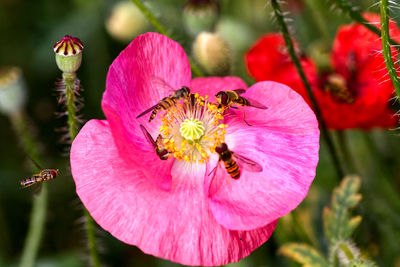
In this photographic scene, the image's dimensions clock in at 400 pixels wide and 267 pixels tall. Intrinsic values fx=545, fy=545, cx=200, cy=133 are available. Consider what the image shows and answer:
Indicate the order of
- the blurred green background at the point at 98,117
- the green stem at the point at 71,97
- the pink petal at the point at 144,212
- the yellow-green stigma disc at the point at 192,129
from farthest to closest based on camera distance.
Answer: the blurred green background at the point at 98,117, the yellow-green stigma disc at the point at 192,129, the green stem at the point at 71,97, the pink petal at the point at 144,212

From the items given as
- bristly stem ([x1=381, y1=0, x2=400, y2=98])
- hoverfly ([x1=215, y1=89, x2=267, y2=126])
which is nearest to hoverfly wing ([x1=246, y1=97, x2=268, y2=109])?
hoverfly ([x1=215, y1=89, x2=267, y2=126])

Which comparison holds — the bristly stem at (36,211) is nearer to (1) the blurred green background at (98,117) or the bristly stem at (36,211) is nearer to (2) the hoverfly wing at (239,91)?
(1) the blurred green background at (98,117)

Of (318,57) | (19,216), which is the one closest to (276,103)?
(318,57)

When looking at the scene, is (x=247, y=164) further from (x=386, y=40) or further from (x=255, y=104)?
(x=386, y=40)

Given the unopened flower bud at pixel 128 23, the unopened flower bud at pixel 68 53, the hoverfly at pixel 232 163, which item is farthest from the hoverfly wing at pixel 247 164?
the unopened flower bud at pixel 128 23

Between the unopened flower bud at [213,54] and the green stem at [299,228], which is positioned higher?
the unopened flower bud at [213,54]

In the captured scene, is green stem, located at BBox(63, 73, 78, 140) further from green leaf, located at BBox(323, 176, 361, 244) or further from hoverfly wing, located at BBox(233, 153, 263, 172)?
green leaf, located at BBox(323, 176, 361, 244)

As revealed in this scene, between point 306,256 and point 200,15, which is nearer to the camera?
point 306,256

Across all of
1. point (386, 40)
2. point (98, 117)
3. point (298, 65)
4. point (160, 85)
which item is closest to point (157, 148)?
point (160, 85)
